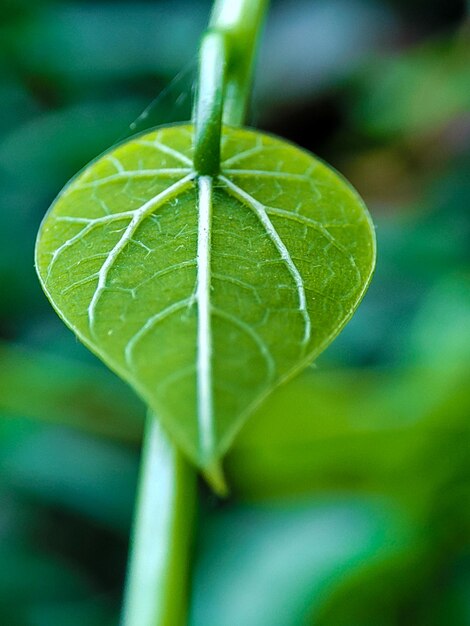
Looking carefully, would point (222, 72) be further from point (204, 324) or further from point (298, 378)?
point (298, 378)

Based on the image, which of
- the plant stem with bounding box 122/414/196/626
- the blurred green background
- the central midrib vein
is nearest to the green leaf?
the central midrib vein

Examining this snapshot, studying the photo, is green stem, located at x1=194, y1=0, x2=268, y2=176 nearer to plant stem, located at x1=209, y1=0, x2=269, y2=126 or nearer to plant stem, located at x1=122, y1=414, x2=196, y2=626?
plant stem, located at x1=209, y1=0, x2=269, y2=126

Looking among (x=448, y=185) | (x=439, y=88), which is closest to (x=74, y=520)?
(x=448, y=185)

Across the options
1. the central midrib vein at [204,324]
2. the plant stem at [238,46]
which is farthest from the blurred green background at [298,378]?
the central midrib vein at [204,324]

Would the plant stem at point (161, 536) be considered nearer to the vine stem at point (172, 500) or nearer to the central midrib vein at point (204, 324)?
the vine stem at point (172, 500)

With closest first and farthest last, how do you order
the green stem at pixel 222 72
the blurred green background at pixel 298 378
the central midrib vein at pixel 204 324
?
the central midrib vein at pixel 204 324 < the green stem at pixel 222 72 < the blurred green background at pixel 298 378

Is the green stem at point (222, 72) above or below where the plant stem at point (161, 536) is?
above

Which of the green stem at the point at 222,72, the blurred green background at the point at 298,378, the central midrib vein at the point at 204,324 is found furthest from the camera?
the blurred green background at the point at 298,378
